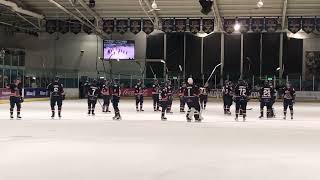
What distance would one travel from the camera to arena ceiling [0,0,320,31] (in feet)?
100

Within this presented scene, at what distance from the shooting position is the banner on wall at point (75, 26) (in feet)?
116

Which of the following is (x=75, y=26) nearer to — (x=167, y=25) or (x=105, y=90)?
(x=167, y=25)

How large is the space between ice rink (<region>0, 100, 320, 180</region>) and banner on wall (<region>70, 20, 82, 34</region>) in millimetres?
24643

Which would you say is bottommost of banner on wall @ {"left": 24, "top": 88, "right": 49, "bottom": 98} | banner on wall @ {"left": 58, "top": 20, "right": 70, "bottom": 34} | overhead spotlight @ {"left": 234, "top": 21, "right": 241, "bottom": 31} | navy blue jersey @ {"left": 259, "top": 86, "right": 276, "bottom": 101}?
banner on wall @ {"left": 24, "top": 88, "right": 49, "bottom": 98}

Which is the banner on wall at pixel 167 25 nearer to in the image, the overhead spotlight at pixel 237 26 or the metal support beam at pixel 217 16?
the metal support beam at pixel 217 16

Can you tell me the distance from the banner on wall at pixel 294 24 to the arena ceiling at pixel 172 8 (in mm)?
902

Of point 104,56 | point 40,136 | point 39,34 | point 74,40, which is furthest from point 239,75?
point 40,136

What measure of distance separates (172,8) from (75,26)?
26.6ft

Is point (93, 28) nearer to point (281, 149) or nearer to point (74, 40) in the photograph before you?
point (74, 40)

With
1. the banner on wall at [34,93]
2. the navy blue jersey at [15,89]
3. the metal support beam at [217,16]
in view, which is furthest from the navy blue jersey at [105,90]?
the metal support beam at [217,16]

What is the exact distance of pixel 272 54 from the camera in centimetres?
3650

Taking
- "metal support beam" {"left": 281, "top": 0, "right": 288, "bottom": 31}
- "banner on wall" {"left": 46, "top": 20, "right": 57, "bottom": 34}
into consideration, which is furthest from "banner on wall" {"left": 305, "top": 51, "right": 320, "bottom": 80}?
"banner on wall" {"left": 46, "top": 20, "right": 57, "bottom": 34}

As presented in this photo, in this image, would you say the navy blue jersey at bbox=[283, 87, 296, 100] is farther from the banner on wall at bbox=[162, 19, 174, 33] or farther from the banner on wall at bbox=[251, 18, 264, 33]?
the banner on wall at bbox=[162, 19, 174, 33]

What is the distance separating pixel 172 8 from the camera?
32344 mm
